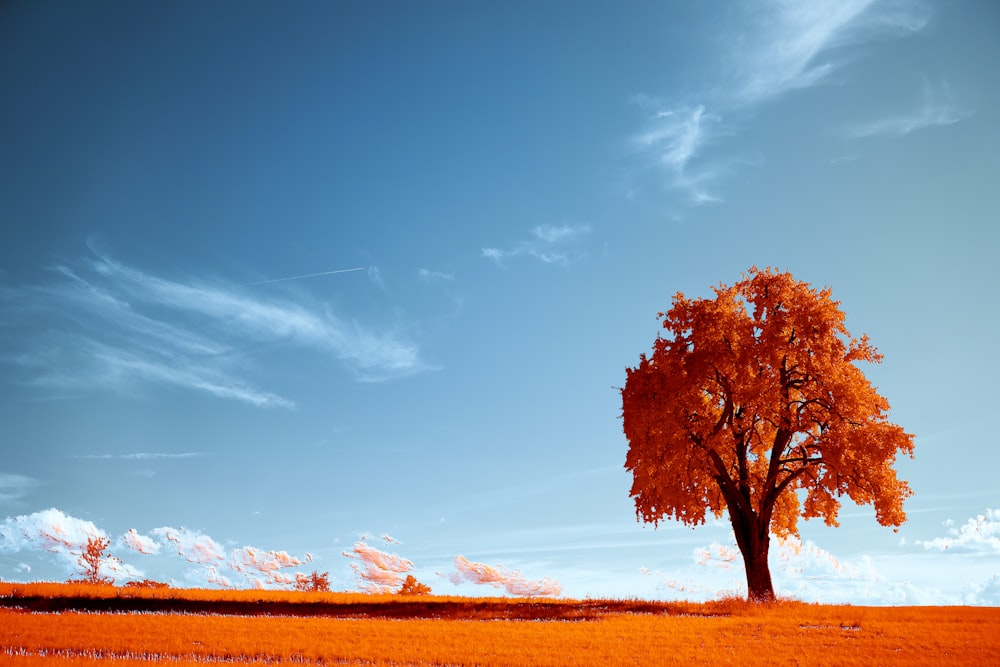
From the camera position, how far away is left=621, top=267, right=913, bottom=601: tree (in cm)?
3512

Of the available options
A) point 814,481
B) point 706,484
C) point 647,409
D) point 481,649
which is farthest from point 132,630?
point 814,481

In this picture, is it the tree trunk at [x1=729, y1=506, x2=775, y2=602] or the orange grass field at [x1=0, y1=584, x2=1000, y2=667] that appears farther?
the tree trunk at [x1=729, y1=506, x2=775, y2=602]

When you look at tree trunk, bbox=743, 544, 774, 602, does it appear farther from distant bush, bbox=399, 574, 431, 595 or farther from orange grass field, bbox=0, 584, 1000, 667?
distant bush, bbox=399, 574, 431, 595

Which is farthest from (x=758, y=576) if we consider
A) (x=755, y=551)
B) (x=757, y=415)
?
(x=757, y=415)

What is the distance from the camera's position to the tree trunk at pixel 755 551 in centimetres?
3519

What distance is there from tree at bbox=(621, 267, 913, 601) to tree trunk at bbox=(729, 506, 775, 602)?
0.05 m

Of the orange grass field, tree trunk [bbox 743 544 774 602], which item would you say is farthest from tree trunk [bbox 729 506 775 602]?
the orange grass field

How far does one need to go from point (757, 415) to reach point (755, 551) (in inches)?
276

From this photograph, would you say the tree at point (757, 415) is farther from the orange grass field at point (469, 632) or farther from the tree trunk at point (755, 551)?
the orange grass field at point (469, 632)

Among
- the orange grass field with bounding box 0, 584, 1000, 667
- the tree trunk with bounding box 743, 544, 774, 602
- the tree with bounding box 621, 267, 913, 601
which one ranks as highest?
the tree with bounding box 621, 267, 913, 601

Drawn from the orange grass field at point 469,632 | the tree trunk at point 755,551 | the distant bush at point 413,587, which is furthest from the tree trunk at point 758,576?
the distant bush at point 413,587

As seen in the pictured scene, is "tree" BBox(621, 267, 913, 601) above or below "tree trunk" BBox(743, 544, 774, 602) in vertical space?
above

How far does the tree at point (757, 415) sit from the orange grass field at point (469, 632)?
5608mm

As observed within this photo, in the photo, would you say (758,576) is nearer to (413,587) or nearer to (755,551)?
(755,551)
